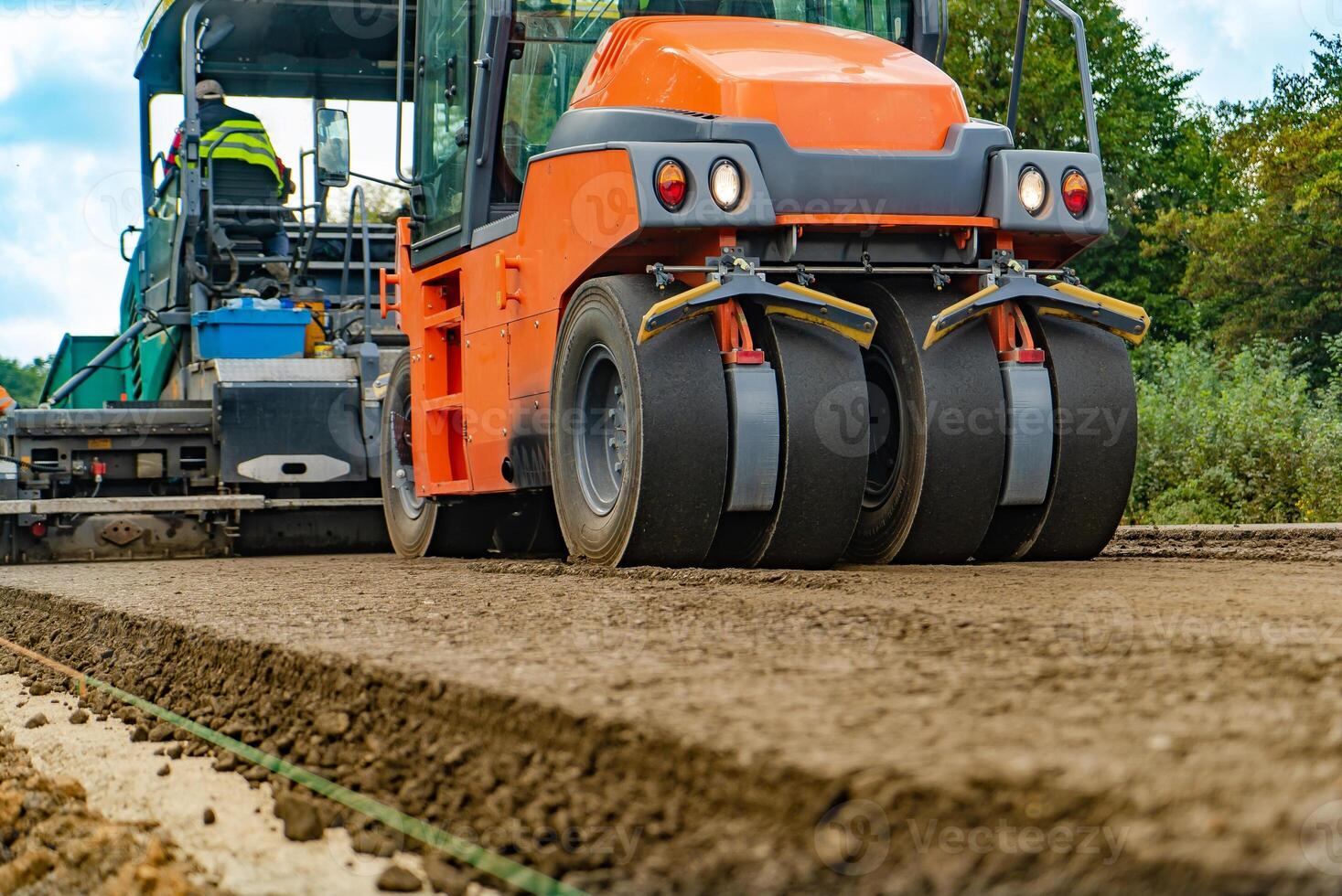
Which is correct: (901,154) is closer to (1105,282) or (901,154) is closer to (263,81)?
(263,81)

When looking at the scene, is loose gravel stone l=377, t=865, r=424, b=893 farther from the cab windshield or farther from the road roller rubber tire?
the cab windshield

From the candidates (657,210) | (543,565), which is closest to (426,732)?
(657,210)

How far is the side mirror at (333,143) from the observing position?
7.82 m

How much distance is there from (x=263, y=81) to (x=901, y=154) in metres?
7.05

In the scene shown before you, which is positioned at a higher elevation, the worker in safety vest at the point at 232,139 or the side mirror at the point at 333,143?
the worker in safety vest at the point at 232,139

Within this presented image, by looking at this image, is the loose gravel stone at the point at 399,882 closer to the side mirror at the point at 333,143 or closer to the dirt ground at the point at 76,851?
the dirt ground at the point at 76,851

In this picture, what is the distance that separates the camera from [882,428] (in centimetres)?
609

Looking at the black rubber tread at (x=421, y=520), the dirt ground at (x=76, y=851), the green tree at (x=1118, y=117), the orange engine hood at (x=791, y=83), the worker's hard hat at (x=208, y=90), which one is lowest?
the dirt ground at (x=76, y=851)

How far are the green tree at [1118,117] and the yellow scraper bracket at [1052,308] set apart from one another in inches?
722

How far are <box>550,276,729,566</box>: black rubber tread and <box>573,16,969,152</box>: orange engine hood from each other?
0.77 meters

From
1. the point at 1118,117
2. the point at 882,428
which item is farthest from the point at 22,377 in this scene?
the point at 882,428

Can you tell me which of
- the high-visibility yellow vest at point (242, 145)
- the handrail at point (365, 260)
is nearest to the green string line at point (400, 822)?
the handrail at point (365, 260)

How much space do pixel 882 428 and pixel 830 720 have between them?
3.80m

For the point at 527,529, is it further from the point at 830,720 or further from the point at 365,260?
the point at 830,720
